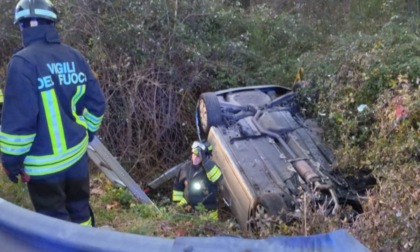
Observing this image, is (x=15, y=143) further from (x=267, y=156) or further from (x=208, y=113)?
(x=208, y=113)

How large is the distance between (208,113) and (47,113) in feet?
10.6

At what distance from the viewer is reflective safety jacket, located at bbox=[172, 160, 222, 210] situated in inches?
228

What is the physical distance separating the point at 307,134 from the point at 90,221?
2.92 meters

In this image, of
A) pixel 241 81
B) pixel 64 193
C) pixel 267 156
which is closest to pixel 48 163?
pixel 64 193

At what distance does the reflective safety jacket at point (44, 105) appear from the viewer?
3.27m

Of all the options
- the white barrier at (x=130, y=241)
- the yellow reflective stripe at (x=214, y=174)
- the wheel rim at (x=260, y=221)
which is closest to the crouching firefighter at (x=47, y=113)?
the wheel rim at (x=260, y=221)

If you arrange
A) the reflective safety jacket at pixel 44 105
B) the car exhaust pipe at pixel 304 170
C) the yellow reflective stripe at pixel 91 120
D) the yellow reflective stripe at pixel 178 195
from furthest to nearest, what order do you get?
the yellow reflective stripe at pixel 178 195 < the car exhaust pipe at pixel 304 170 < the yellow reflective stripe at pixel 91 120 < the reflective safety jacket at pixel 44 105

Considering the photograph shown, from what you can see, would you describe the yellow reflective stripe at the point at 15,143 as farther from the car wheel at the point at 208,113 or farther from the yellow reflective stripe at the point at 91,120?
the car wheel at the point at 208,113

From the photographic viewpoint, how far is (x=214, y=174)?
18.9 ft

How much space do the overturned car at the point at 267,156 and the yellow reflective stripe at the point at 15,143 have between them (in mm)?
1854

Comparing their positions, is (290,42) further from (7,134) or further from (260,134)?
(7,134)

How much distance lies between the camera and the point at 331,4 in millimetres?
12977

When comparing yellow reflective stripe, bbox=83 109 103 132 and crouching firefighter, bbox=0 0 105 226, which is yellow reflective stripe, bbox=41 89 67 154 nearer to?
Answer: crouching firefighter, bbox=0 0 105 226

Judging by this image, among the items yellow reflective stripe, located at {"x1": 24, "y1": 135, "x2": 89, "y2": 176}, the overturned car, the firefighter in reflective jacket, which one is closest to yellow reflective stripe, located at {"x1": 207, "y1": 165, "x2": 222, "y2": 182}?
the firefighter in reflective jacket
